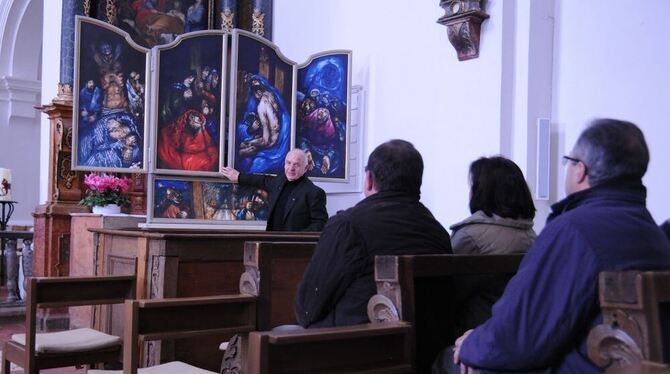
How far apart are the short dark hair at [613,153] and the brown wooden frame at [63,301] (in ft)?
9.08

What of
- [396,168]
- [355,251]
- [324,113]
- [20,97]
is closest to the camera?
[355,251]

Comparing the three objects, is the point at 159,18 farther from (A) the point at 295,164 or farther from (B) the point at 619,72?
(B) the point at 619,72

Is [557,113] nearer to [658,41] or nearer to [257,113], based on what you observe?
[658,41]

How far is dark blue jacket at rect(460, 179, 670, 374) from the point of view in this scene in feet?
6.11

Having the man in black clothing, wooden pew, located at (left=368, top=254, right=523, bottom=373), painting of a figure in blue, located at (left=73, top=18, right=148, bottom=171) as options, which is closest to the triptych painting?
painting of a figure in blue, located at (left=73, top=18, right=148, bottom=171)

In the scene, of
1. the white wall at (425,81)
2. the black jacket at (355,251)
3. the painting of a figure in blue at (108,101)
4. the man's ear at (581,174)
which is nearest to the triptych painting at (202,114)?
the painting of a figure in blue at (108,101)

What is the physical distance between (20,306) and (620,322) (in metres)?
7.08

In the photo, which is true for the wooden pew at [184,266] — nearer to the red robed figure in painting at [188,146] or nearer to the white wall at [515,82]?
the red robed figure in painting at [188,146]

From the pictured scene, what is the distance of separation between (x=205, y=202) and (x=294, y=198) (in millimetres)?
764

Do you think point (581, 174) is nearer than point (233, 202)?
Yes

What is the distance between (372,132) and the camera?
7152mm

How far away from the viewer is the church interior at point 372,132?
3.07m

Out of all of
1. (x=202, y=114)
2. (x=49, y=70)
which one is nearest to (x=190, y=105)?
(x=202, y=114)

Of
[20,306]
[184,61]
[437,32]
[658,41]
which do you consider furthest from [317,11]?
[20,306]
